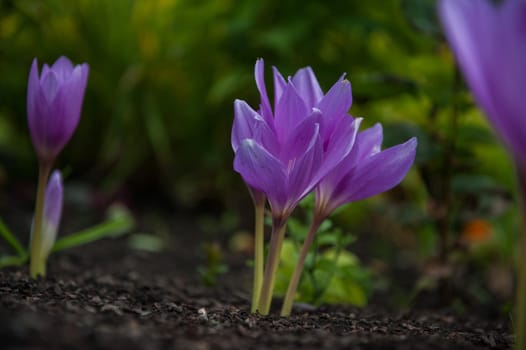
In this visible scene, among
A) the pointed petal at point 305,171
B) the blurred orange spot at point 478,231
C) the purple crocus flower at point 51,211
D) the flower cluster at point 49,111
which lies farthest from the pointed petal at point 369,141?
the blurred orange spot at point 478,231

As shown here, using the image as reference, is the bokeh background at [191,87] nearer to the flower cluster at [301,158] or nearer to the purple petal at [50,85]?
the flower cluster at [301,158]

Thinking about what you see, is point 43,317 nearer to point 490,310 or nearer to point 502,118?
point 502,118

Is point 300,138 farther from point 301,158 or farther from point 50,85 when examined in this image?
point 50,85

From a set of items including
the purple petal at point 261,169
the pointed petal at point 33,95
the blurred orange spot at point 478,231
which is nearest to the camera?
the purple petal at point 261,169

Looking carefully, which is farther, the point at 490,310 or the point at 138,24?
the point at 138,24

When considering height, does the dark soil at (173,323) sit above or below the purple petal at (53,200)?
below

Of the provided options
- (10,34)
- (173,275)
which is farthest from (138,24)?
(173,275)

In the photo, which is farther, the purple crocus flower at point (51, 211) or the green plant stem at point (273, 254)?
the purple crocus flower at point (51, 211)
